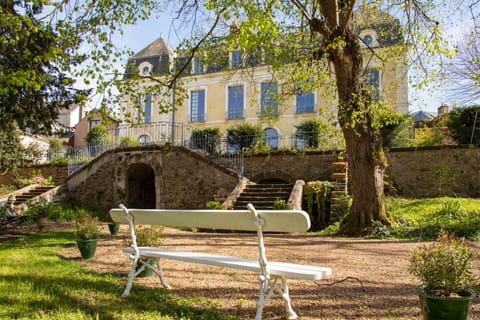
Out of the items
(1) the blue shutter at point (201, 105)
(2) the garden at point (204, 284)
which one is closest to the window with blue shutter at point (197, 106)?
(1) the blue shutter at point (201, 105)

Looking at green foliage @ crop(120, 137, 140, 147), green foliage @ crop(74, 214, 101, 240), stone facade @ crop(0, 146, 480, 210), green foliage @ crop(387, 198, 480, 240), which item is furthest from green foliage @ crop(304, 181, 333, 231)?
green foliage @ crop(120, 137, 140, 147)

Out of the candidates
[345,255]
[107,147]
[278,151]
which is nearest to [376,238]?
[345,255]

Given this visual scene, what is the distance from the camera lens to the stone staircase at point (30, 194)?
50.0 ft

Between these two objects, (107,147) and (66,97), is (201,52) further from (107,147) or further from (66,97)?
(107,147)

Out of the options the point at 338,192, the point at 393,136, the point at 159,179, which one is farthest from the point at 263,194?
the point at 393,136

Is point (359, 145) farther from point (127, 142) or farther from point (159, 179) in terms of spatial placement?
point (127, 142)

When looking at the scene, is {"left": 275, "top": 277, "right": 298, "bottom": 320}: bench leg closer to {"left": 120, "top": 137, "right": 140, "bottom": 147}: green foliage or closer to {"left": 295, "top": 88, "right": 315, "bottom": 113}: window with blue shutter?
{"left": 120, "top": 137, "right": 140, "bottom": 147}: green foliage

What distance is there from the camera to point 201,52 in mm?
9039

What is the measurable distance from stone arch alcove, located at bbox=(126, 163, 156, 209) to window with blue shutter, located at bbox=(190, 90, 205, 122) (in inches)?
371

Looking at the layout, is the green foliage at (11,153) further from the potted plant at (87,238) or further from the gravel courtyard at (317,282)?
the potted plant at (87,238)

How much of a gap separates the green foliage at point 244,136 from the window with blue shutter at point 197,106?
8.65m

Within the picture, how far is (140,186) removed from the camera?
1709cm

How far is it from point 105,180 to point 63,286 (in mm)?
12466

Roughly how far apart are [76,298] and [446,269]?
3.00 m
